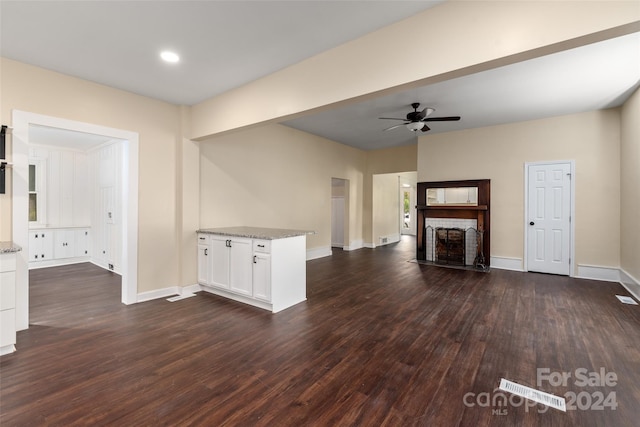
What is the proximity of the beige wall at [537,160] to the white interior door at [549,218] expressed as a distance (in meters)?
0.13

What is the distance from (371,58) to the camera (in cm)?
244

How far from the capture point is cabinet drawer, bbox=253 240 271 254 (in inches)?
133

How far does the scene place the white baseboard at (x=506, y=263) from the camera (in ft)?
18.2

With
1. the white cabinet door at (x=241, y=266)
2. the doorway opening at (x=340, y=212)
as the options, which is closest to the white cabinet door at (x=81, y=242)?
the white cabinet door at (x=241, y=266)

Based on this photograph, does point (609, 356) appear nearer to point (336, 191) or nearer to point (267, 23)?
point (267, 23)

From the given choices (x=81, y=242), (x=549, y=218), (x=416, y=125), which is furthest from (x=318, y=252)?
(x=81, y=242)

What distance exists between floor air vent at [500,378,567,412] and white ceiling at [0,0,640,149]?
2852 mm

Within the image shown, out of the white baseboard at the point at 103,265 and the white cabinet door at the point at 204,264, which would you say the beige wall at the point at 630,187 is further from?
the white baseboard at the point at 103,265

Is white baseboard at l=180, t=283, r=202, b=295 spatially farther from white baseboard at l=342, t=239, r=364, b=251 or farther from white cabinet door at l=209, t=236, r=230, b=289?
white baseboard at l=342, t=239, r=364, b=251

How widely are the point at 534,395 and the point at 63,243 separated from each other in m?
8.14

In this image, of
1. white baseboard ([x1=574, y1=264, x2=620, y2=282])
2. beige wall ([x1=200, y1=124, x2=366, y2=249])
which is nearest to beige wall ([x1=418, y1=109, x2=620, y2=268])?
white baseboard ([x1=574, y1=264, x2=620, y2=282])

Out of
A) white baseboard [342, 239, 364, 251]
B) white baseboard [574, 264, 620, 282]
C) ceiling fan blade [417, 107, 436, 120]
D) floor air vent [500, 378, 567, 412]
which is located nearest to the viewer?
floor air vent [500, 378, 567, 412]

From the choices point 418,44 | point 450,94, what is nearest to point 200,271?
point 418,44

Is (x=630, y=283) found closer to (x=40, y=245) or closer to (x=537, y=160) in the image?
(x=537, y=160)
